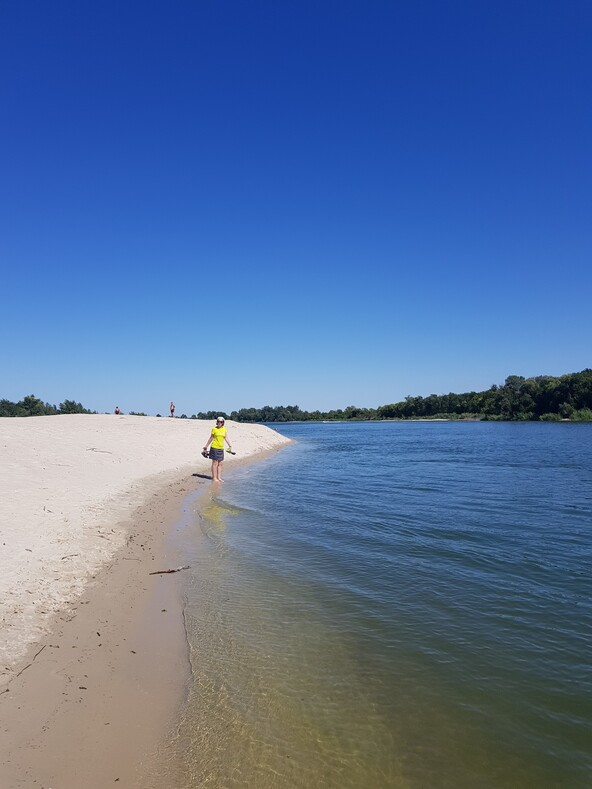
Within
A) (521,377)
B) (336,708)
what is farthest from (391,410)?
(336,708)

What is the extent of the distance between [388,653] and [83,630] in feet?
13.3

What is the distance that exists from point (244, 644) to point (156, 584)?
2.69 metres

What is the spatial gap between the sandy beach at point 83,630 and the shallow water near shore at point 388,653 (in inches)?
16.3

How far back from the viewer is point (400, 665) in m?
5.78

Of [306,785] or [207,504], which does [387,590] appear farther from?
[207,504]

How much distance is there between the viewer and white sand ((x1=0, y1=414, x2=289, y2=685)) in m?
6.57

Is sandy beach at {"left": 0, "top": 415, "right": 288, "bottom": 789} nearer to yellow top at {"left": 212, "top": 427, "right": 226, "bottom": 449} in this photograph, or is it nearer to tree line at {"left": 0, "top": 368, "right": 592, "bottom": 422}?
yellow top at {"left": 212, "top": 427, "right": 226, "bottom": 449}

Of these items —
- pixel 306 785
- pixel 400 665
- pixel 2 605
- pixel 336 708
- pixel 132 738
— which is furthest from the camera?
pixel 2 605

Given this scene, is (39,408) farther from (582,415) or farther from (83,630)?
(582,415)

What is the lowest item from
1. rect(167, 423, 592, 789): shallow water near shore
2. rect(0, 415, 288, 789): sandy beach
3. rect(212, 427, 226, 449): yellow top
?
rect(167, 423, 592, 789): shallow water near shore

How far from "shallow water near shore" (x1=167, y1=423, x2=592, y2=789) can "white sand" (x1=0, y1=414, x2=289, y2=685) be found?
Result: 2009 mm

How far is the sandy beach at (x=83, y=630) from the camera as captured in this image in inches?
163

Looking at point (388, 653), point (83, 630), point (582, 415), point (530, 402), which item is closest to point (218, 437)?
point (83, 630)

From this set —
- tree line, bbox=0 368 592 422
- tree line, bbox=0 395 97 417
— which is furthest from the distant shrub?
tree line, bbox=0 395 97 417
